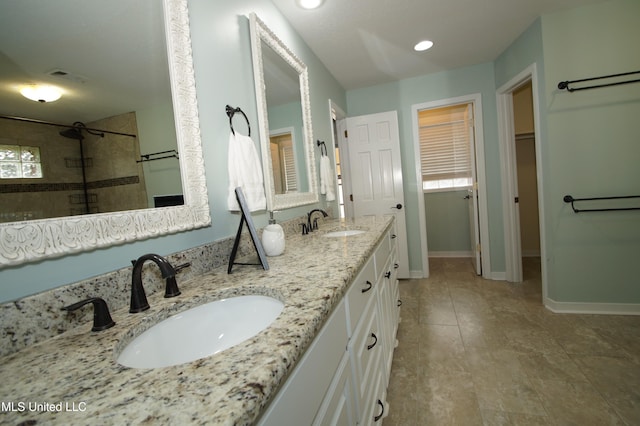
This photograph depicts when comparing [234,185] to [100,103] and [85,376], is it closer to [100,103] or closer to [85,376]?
[100,103]

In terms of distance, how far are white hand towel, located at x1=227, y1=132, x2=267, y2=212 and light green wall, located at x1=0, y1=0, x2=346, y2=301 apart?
0.11ft

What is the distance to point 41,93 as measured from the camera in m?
0.64

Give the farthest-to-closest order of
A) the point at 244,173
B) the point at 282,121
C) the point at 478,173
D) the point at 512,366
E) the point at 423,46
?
1. the point at 478,173
2. the point at 423,46
3. the point at 282,121
4. the point at 512,366
5. the point at 244,173

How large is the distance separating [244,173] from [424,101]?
2828 mm

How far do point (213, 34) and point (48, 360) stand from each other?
128 cm

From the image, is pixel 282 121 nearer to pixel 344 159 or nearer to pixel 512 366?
pixel 344 159

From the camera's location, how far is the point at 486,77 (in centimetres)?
303

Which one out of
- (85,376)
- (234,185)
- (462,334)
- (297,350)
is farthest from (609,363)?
(85,376)

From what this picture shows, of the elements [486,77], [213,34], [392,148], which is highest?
[486,77]

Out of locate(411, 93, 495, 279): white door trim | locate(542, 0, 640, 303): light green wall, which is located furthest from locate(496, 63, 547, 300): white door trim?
locate(542, 0, 640, 303): light green wall

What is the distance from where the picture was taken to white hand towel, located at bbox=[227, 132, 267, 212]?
1.22 meters

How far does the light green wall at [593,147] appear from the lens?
204cm

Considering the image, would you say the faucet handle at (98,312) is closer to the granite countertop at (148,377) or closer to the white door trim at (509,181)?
the granite countertop at (148,377)

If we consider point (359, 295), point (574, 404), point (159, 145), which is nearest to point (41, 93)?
point (159, 145)
